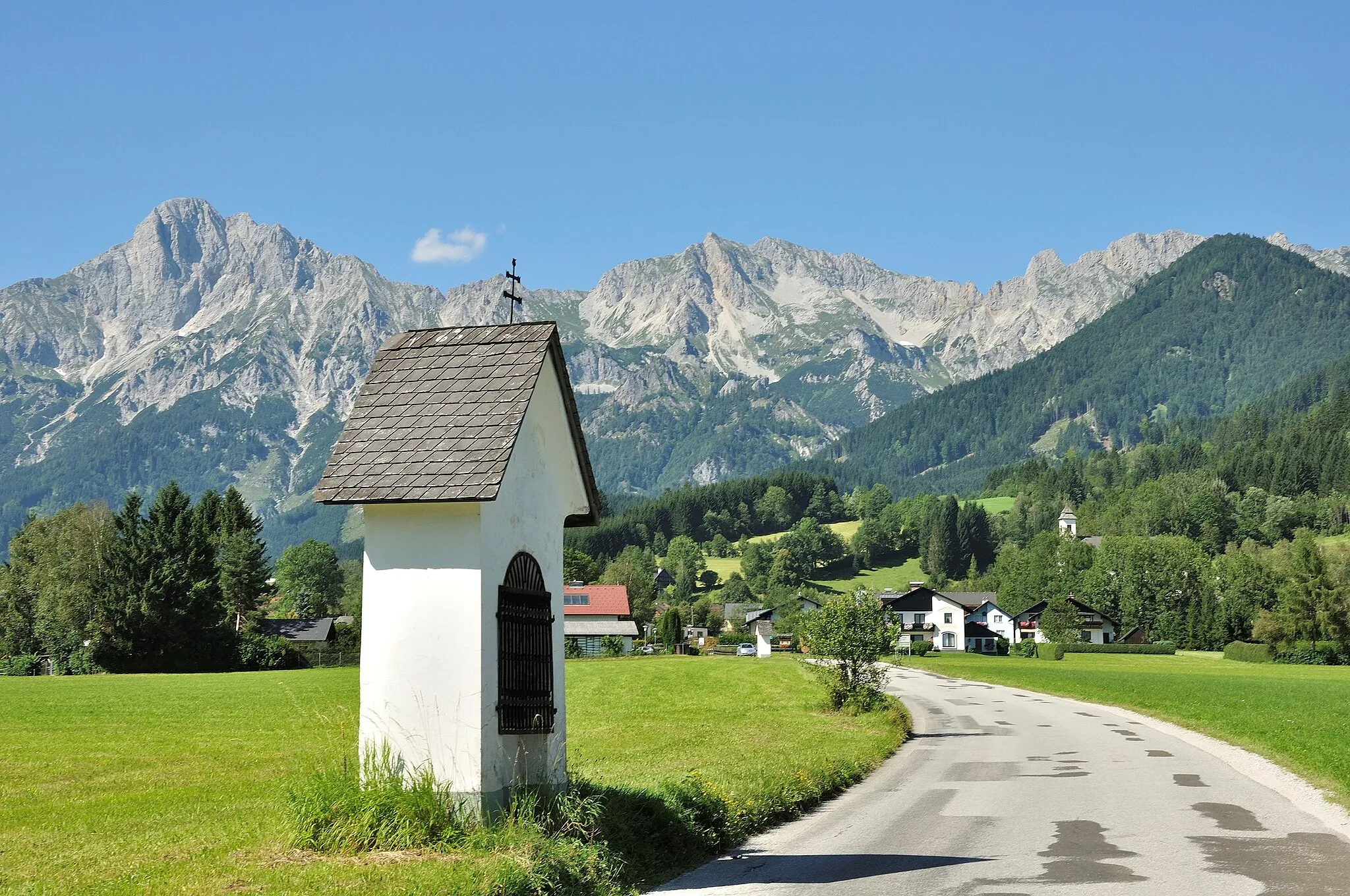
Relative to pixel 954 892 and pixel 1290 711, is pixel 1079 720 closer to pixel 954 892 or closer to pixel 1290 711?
pixel 1290 711

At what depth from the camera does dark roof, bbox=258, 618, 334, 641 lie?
Result: 342ft

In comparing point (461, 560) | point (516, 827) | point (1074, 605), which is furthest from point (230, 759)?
point (1074, 605)

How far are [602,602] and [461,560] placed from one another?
119078 millimetres

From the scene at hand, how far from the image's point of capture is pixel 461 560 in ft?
43.9

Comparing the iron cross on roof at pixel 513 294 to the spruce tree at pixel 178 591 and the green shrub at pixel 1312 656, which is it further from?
the green shrub at pixel 1312 656

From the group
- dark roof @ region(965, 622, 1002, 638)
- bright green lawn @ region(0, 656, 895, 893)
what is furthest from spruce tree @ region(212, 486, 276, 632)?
dark roof @ region(965, 622, 1002, 638)

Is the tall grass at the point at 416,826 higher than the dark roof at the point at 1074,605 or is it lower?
lower

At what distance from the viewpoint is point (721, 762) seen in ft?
85.6

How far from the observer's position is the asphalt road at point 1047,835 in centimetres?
1425

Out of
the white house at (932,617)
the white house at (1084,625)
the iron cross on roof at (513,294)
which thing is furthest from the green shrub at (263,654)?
the white house at (932,617)

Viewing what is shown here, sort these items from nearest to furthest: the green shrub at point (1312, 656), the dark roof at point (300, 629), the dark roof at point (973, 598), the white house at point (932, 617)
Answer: the green shrub at point (1312, 656) → the dark roof at point (300, 629) → the white house at point (932, 617) → the dark roof at point (973, 598)

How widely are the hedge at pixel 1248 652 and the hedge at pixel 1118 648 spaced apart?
8709 mm

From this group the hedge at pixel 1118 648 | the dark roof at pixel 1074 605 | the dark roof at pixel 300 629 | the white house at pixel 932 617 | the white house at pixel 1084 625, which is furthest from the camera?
the white house at pixel 932 617

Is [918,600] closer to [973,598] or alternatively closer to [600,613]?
[973,598]
